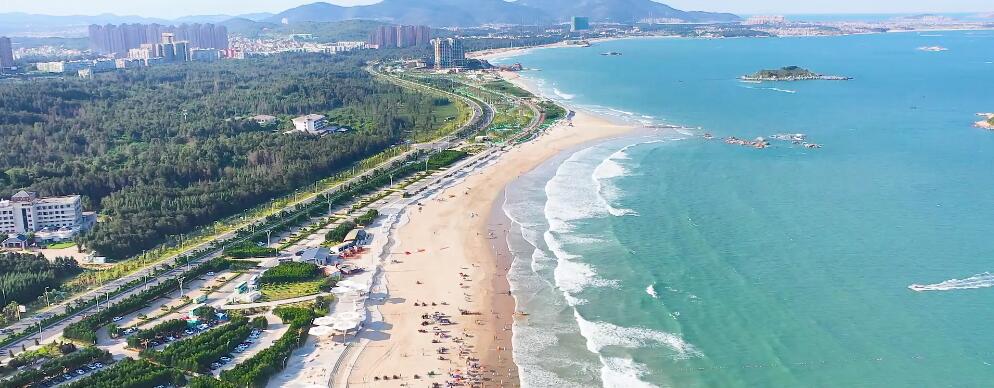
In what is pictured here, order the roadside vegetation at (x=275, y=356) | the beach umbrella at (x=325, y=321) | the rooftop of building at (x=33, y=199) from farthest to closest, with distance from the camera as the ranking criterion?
the rooftop of building at (x=33, y=199) < the beach umbrella at (x=325, y=321) < the roadside vegetation at (x=275, y=356)

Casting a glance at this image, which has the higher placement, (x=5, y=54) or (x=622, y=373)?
(x=5, y=54)

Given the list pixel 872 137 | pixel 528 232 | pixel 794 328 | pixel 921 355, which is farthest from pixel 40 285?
pixel 872 137

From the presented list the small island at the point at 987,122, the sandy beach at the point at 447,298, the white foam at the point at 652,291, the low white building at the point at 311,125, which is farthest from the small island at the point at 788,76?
the white foam at the point at 652,291

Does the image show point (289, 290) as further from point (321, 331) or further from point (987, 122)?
point (987, 122)

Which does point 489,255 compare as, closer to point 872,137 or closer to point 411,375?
Answer: point 411,375

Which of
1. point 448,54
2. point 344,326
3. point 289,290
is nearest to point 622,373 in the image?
point 344,326

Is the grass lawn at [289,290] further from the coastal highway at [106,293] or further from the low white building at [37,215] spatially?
the low white building at [37,215]
